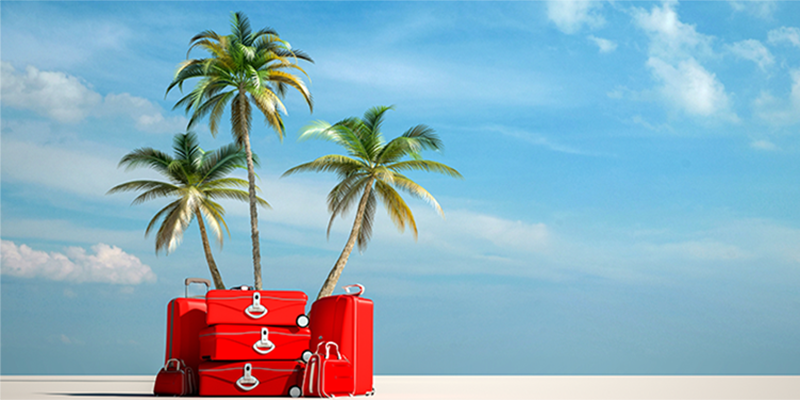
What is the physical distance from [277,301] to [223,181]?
52.2 ft

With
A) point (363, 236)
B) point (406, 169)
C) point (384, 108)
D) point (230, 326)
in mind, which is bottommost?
point (230, 326)

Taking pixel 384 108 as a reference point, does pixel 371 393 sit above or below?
below

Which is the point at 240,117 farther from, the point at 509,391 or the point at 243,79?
the point at 509,391

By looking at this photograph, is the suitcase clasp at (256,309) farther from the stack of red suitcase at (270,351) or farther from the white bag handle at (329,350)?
the white bag handle at (329,350)

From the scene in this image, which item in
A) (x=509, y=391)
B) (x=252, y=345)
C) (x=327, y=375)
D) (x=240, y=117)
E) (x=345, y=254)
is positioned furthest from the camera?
(x=240, y=117)

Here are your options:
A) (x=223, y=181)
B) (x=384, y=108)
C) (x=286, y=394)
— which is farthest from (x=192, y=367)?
(x=223, y=181)

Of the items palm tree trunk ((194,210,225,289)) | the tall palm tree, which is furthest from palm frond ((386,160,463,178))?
palm tree trunk ((194,210,225,289))

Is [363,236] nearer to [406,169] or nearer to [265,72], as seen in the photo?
[406,169]

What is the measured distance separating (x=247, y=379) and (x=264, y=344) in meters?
0.45

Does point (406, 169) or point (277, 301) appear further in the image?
point (406, 169)

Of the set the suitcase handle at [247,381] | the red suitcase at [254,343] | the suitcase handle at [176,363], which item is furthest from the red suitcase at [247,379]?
the suitcase handle at [176,363]

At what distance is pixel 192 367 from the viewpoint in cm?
902

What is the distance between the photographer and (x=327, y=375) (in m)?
8.25

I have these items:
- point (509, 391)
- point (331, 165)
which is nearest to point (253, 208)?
point (331, 165)
